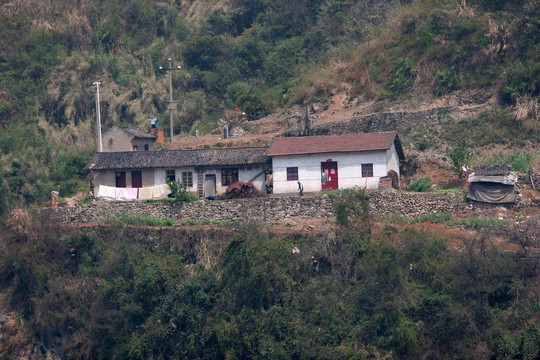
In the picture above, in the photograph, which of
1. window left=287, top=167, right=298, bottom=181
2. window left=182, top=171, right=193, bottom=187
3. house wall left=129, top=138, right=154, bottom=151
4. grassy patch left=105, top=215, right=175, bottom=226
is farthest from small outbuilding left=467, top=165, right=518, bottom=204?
house wall left=129, top=138, right=154, bottom=151

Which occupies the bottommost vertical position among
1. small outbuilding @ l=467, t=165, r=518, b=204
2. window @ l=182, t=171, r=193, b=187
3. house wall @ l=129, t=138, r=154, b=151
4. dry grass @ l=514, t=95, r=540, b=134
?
small outbuilding @ l=467, t=165, r=518, b=204

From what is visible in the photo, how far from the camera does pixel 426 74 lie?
1932 inches

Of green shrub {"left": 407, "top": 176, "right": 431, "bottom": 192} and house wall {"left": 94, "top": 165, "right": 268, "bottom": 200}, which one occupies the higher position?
house wall {"left": 94, "top": 165, "right": 268, "bottom": 200}

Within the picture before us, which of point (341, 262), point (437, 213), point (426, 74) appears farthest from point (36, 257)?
point (426, 74)

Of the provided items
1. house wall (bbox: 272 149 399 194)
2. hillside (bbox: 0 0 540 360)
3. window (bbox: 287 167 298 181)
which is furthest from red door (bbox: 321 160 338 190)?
hillside (bbox: 0 0 540 360)

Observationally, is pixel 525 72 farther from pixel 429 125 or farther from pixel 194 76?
pixel 194 76

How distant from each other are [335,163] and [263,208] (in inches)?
185

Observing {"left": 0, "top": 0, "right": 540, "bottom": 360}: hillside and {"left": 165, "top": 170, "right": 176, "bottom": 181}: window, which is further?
{"left": 165, "top": 170, "right": 176, "bottom": 181}: window

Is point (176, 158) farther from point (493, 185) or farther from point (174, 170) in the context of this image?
point (493, 185)

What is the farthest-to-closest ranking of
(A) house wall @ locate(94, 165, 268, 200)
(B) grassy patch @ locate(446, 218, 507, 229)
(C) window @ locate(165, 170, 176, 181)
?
(C) window @ locate(165, 170, 176, 181) → (A) house wall @ locate(94, 165, 268, 200) → (B) grassy patch @ locate(446, 218, 507, 229)

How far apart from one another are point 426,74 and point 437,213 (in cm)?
1345

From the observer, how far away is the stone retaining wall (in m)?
38.8

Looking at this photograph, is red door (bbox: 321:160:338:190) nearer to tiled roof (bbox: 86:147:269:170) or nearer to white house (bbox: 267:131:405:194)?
white house (bbox: 267:131:405:194)

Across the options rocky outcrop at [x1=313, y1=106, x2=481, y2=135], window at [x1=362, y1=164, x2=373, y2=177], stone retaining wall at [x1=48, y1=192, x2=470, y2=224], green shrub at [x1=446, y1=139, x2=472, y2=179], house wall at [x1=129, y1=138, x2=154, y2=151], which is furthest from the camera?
house wall at [x1=129, y1=138, x2=154, y2=151]
